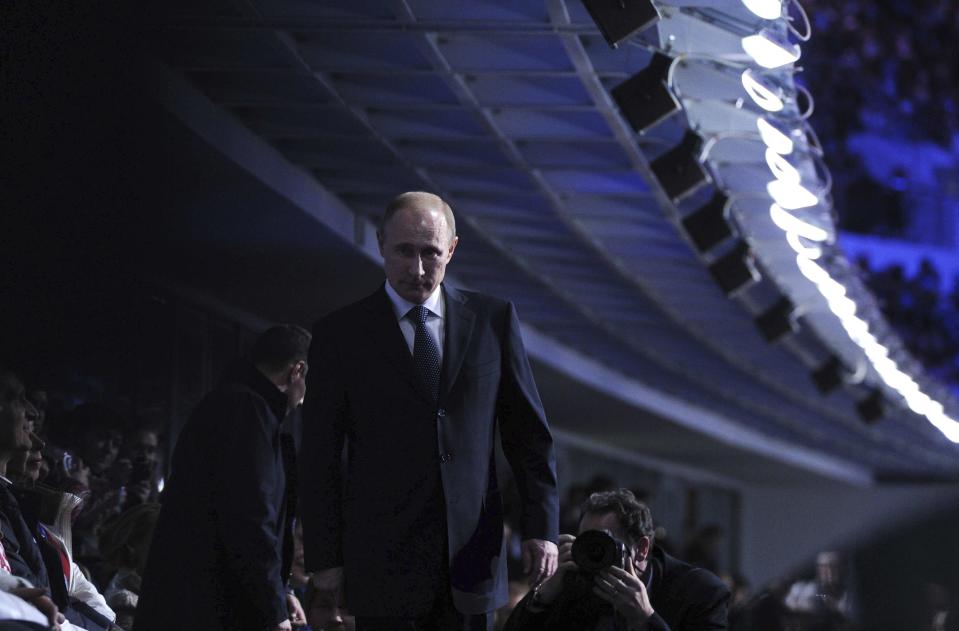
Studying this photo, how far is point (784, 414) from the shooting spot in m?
19.2

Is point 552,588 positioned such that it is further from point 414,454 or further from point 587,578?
point 414,454

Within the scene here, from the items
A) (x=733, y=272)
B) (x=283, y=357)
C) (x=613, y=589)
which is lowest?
(x=733, y=272)

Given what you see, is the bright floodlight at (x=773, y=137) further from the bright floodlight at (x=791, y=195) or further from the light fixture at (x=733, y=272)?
the light fixture at (x=733, y=272)

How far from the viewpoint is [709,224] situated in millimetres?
7156

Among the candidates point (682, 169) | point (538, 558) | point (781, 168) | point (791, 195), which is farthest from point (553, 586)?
point (791, 195)

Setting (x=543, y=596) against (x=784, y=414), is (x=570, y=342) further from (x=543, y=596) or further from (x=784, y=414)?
(x=543, y=596)

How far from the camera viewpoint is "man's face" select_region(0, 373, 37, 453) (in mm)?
4273

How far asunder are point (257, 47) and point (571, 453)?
14636 mm

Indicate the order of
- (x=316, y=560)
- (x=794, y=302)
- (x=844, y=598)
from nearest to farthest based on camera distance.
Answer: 1. (x=844, y=598)
2. (x=316, y=560)
3. (x=794, y=302)

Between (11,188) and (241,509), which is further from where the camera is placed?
(11,188)

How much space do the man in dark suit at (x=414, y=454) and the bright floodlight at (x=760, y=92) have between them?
2.69 meters

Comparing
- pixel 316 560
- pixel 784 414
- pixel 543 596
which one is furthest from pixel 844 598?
pixel 784 414

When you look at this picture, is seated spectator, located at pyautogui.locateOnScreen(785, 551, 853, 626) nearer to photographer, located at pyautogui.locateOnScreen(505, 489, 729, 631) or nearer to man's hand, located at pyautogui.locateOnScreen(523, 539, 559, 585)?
man's hand, located at pyautogui.locateOnScreen(523, 539, 559, 585)

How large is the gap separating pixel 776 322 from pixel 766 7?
17.1 feet
